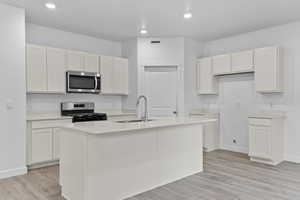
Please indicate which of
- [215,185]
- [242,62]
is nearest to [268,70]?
[242,62]

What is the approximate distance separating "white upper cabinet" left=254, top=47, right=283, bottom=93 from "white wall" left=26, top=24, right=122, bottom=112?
10.9 feet

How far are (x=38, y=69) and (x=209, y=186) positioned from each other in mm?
3595

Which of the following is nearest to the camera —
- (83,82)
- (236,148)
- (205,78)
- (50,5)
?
(50,5)

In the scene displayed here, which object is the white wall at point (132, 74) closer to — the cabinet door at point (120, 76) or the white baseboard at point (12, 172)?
the cabinet door at point (120, 76)

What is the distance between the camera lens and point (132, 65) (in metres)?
5.43

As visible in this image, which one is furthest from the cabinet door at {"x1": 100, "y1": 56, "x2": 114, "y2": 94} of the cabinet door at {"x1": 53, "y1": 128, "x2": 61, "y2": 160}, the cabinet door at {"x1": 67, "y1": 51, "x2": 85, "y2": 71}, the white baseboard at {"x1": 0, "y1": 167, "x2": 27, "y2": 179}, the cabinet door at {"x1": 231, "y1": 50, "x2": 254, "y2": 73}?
the cabinet door at {"x1": 231, "y1": 50, "x2": 254, "y2": 73}

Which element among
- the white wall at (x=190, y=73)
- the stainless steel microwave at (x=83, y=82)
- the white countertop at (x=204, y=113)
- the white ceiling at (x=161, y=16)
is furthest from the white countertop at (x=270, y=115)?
the stainless steel microwave at (x=83, y=82)

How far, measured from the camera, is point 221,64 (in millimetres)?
5086

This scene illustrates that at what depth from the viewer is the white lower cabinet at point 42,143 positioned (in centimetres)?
378

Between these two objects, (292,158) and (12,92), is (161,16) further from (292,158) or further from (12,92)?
(292,158)

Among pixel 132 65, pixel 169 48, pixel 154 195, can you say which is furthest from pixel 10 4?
pixel 154 195

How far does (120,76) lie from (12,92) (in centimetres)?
239

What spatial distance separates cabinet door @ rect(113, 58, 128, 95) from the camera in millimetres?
5223

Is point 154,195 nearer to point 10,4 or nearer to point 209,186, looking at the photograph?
point 209,186
